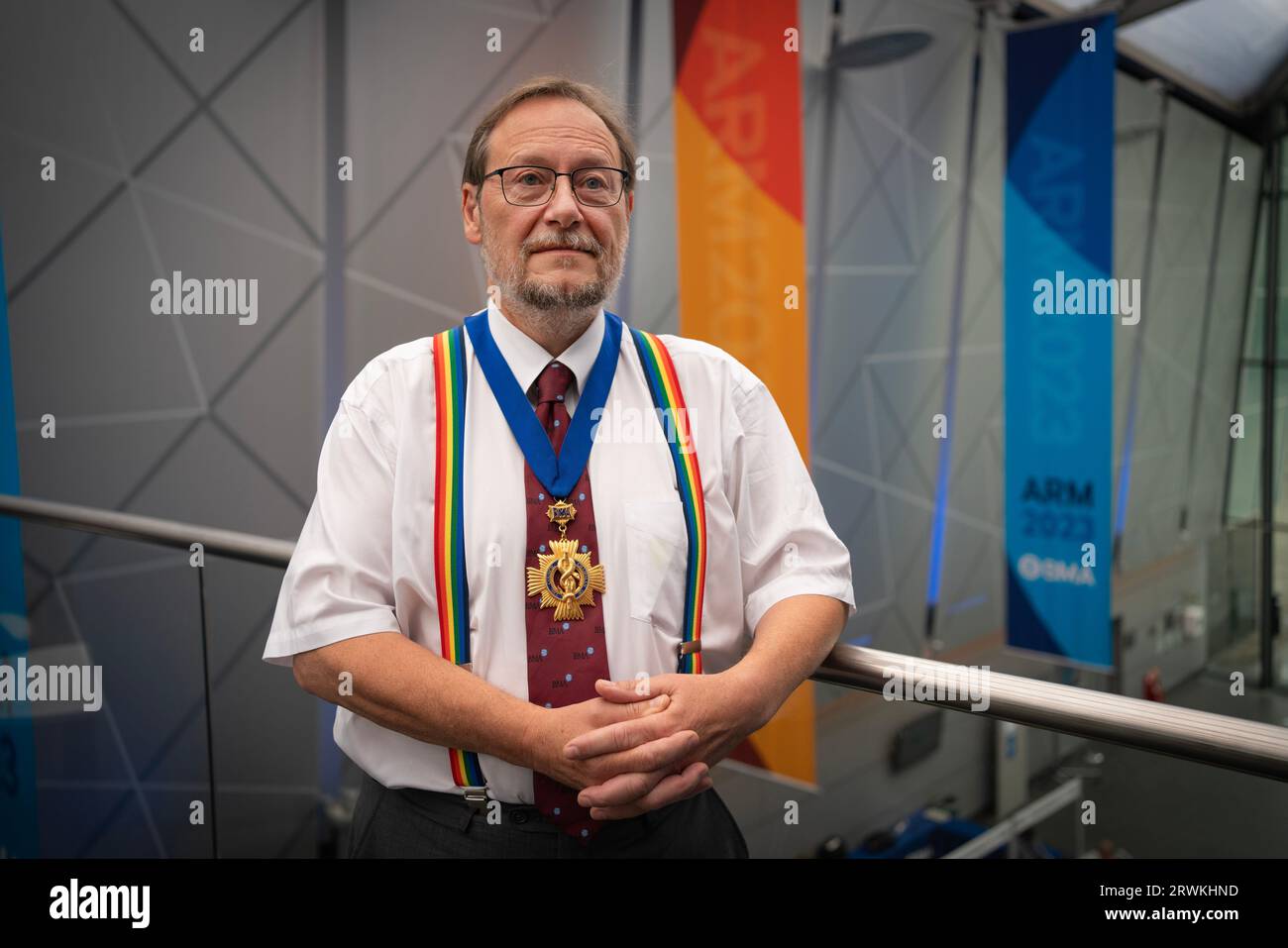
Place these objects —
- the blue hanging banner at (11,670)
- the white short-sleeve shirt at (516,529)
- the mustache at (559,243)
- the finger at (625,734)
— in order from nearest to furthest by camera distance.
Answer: the finger at (625,734) → the white short-sleeve shirt at (516,529) → the mustache at (559,243) → the blue hanging banner at (11,670)

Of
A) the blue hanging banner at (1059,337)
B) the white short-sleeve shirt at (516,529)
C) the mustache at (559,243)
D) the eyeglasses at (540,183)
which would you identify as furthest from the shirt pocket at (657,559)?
the blue hanging banner at (1059,337)

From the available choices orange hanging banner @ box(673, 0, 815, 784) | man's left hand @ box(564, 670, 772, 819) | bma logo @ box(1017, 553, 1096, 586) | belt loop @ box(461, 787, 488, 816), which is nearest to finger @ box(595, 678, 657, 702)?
man's left hand @ box(564, 670, 772, 819)

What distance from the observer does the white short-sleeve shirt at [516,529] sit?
153cm

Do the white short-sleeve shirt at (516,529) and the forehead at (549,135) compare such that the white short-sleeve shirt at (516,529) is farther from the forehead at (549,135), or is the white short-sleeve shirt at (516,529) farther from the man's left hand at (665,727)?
the forehead at (549,135)

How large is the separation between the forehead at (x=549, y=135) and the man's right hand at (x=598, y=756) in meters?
0.98

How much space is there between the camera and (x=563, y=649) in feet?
5.18

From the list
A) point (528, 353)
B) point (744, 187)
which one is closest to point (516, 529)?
point (528, 353)

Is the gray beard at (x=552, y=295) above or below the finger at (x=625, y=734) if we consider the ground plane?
above

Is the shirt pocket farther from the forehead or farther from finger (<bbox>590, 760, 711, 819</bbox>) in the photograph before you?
the forehead

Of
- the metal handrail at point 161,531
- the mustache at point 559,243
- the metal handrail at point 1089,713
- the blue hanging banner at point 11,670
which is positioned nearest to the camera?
the metal handrail at point 1089,713

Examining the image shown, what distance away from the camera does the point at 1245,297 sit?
23.2 feet

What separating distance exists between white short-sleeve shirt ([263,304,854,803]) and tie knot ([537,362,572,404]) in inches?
0.7

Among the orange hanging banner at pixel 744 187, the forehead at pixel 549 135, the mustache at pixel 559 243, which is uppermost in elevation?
the orange hanging banner at pixel 744 187
